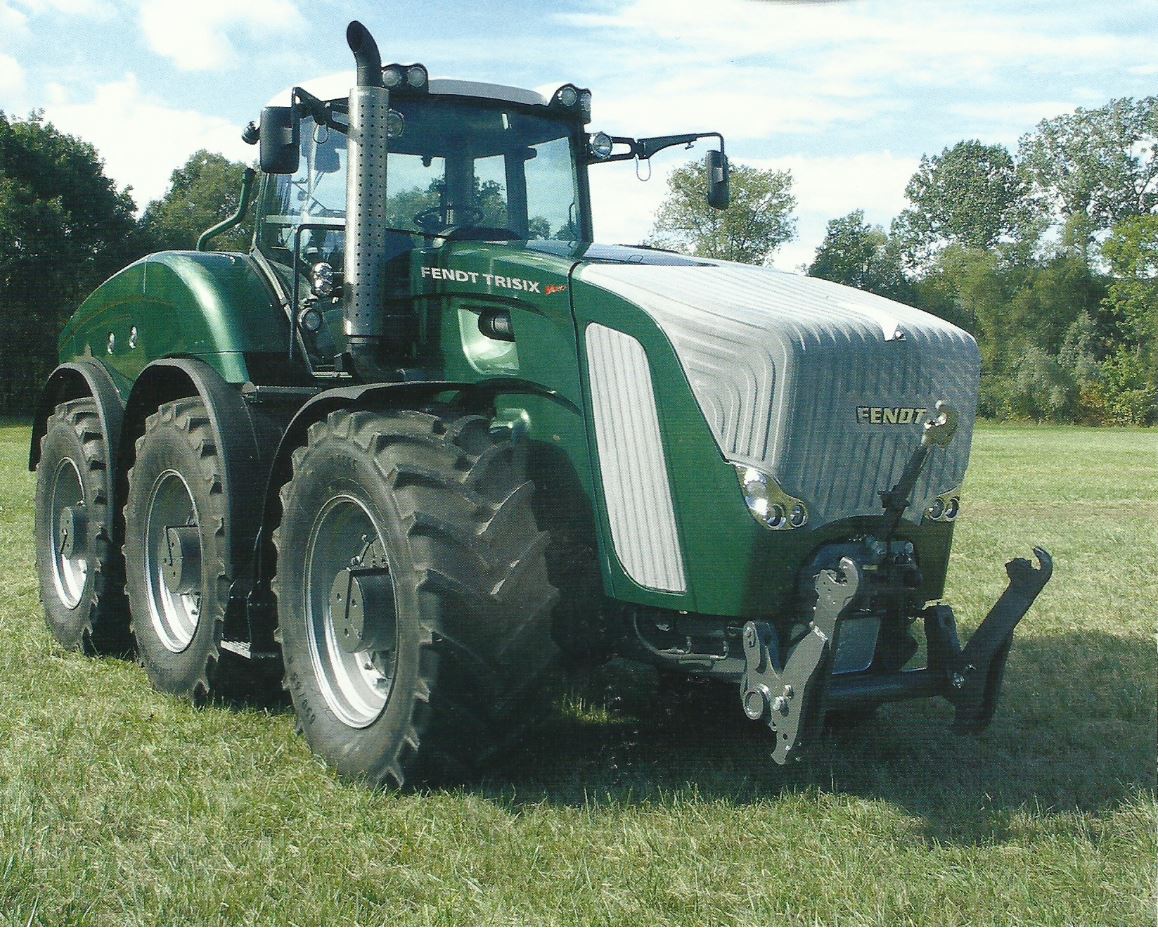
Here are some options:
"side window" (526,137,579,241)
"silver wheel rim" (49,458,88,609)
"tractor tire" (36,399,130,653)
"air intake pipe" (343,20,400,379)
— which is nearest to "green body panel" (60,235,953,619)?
"air intake pipe" (343,20,400,379)

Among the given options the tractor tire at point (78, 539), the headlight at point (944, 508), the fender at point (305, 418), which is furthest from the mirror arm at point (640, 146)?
the tractor tire at point (78, 539)

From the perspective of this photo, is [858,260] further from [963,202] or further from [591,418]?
[591,418]

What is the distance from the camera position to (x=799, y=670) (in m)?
4.13

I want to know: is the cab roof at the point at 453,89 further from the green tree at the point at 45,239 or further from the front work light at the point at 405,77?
the green tree at the point at 45,239

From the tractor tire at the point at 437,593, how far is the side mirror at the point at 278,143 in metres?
1.05

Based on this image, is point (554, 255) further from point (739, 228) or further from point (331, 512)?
point (739, 228)

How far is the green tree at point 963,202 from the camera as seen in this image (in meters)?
61.4

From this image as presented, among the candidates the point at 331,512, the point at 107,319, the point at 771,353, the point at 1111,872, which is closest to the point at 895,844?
the point at 1111,872

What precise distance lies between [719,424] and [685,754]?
1.62 m

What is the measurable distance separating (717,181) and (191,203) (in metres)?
52.7

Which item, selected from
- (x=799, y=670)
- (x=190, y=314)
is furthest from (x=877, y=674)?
(x=190, y=314)

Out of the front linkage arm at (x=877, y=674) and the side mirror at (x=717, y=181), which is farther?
the side mirror at (x=717, y=181)

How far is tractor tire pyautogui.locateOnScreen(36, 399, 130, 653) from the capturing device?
22.4 feet

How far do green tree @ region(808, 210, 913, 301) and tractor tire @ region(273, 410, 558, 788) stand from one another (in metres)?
59.3
